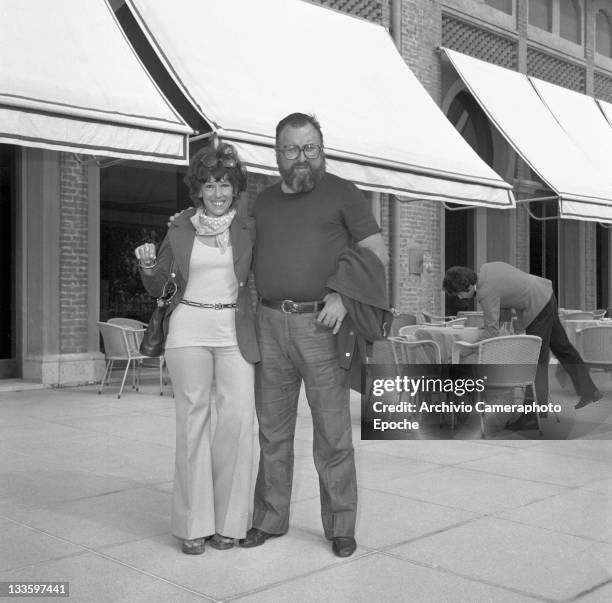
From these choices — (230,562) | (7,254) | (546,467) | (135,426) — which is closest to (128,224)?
(7,254)

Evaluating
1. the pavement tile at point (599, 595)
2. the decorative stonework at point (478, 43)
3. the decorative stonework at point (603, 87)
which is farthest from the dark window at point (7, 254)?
the decorative stonework at point (603, 87)

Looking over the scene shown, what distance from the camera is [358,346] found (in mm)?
3736

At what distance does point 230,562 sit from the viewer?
355 cm

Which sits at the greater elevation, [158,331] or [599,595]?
[158,331]

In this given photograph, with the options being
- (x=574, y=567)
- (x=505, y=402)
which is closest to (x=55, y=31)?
(x=505, y=402)

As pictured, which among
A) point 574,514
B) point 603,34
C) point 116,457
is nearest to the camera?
point 574,514

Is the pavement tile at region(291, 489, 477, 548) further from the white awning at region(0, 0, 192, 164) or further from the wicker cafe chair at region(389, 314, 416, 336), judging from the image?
the wicker cafe chair at region(389, 314, 416, 336)

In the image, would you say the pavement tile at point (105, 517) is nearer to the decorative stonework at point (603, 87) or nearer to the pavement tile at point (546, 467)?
the pavement tile at point (546, 467)

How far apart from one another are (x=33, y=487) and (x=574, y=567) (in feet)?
9.89

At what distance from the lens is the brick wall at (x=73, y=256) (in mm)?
9641

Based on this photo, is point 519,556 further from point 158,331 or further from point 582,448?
point 582,448

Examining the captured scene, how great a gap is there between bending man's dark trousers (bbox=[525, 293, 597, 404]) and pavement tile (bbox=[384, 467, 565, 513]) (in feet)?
7.61

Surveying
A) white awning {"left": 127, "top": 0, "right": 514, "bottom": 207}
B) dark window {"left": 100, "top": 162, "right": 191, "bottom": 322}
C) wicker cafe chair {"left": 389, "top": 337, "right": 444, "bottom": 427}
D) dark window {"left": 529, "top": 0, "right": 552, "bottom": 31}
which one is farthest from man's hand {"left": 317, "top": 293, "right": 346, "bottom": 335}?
dark window {"left": 529, "top": 0, "right": 552, "bottom": 31}

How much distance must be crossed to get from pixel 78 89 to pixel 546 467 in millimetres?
4815
